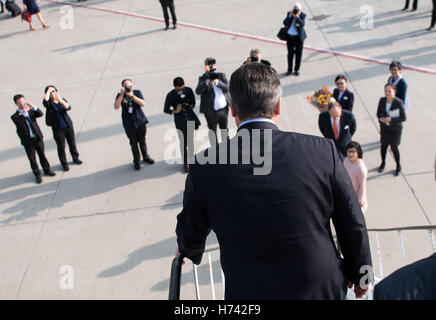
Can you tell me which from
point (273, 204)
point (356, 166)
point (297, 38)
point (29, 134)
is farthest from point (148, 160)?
point (273, 204)

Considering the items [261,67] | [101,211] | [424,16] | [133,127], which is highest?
[261,67]

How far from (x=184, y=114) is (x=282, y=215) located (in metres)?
5.40

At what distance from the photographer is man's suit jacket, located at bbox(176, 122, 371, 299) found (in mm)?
1923

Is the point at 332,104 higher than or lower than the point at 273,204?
lower

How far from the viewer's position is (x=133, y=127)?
24.1 ft

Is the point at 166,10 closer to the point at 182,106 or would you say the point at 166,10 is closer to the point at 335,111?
the point at 182,106

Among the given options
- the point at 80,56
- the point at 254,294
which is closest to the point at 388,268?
the point at 254,294

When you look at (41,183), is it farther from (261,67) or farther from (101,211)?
(261,67)

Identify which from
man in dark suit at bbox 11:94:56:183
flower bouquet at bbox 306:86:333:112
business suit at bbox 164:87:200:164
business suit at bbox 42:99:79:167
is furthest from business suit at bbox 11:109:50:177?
flower bouquet at bbox 306:86:333:112

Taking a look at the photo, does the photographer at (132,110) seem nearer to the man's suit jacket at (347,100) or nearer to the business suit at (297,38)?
the man's suit jacket at (347,100)

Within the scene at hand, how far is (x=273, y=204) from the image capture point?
191 centimetres

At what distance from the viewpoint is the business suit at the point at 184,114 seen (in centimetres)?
706

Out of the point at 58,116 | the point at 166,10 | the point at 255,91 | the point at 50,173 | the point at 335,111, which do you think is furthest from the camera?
the point at 166,10
